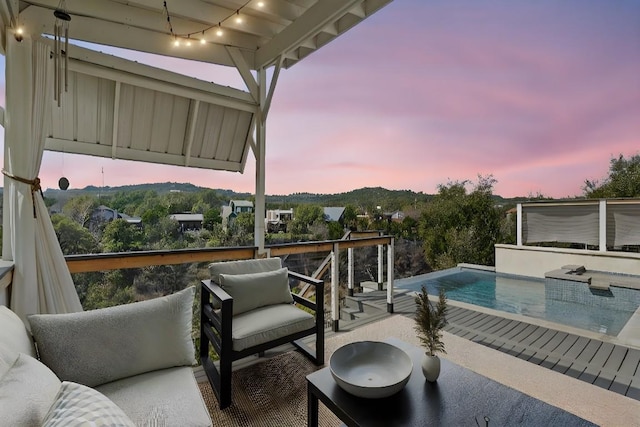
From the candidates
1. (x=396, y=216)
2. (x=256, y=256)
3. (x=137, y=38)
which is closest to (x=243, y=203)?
(x=256, y=256)

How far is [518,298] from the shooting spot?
18.0 ft

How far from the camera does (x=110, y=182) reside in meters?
3.34

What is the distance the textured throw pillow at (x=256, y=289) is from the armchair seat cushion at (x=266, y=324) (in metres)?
0.06

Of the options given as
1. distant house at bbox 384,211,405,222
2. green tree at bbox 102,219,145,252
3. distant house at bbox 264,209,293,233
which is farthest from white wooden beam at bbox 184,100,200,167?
distant house at bbox 384,211,405,222

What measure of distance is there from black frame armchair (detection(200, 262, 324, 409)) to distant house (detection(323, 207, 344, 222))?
106 inches

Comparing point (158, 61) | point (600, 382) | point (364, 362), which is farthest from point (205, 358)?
point (600, 382)

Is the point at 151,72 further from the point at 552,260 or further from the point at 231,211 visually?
the point at 552,260

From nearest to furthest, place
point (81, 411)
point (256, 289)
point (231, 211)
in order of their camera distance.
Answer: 1. point (81, 411)
2. point (256, 289)
3. point (231, 211)

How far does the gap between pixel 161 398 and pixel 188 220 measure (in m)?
2.90

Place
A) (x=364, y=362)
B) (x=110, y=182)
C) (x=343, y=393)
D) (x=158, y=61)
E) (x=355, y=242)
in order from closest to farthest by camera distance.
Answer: (x=343, y=393) < (x=364, y=362) < (x=158, y=61) < (x=110, y=182) < (x=355, y=242)

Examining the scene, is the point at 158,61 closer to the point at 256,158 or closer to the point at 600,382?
the point at 256,158

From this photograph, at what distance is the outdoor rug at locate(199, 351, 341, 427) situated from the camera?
1.78 m

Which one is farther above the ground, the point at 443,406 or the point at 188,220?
the point at 188,220

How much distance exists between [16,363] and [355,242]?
3.07m
